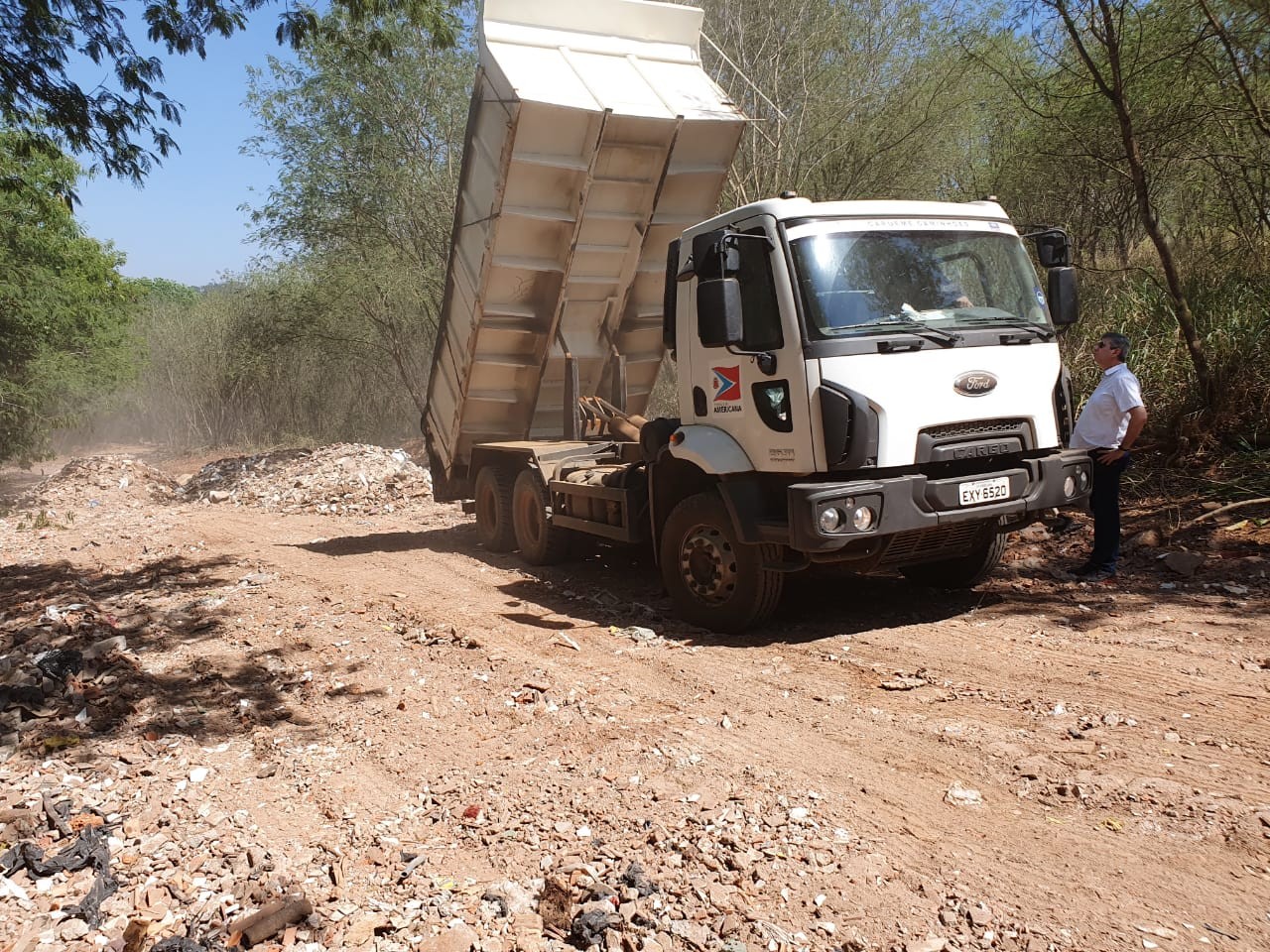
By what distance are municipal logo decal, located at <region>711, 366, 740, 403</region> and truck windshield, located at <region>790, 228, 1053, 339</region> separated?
0.63 metres

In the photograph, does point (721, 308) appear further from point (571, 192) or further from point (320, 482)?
point (320, 482)

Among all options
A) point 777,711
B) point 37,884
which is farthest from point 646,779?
point 37,884

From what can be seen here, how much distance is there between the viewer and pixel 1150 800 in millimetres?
3441

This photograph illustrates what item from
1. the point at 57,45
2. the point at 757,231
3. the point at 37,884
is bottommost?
the point at 37,884

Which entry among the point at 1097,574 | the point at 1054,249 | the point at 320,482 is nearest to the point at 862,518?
the point at 1054,249

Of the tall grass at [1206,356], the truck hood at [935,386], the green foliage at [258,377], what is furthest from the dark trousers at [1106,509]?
the green foliage at [258,377]

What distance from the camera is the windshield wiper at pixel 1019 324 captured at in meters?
5.52

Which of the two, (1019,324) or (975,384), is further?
(1019,324)

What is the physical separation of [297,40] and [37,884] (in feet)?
22.7

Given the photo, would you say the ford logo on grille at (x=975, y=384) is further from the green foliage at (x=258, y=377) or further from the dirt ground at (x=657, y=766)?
the green foliage at (x=258, y=377)

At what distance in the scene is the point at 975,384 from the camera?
17.4ft

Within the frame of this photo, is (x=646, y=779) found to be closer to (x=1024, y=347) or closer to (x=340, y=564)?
(x=1024, y=347)

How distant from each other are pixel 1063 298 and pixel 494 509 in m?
5.35

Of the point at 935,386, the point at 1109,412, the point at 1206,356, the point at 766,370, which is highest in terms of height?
the point at 1206,356
